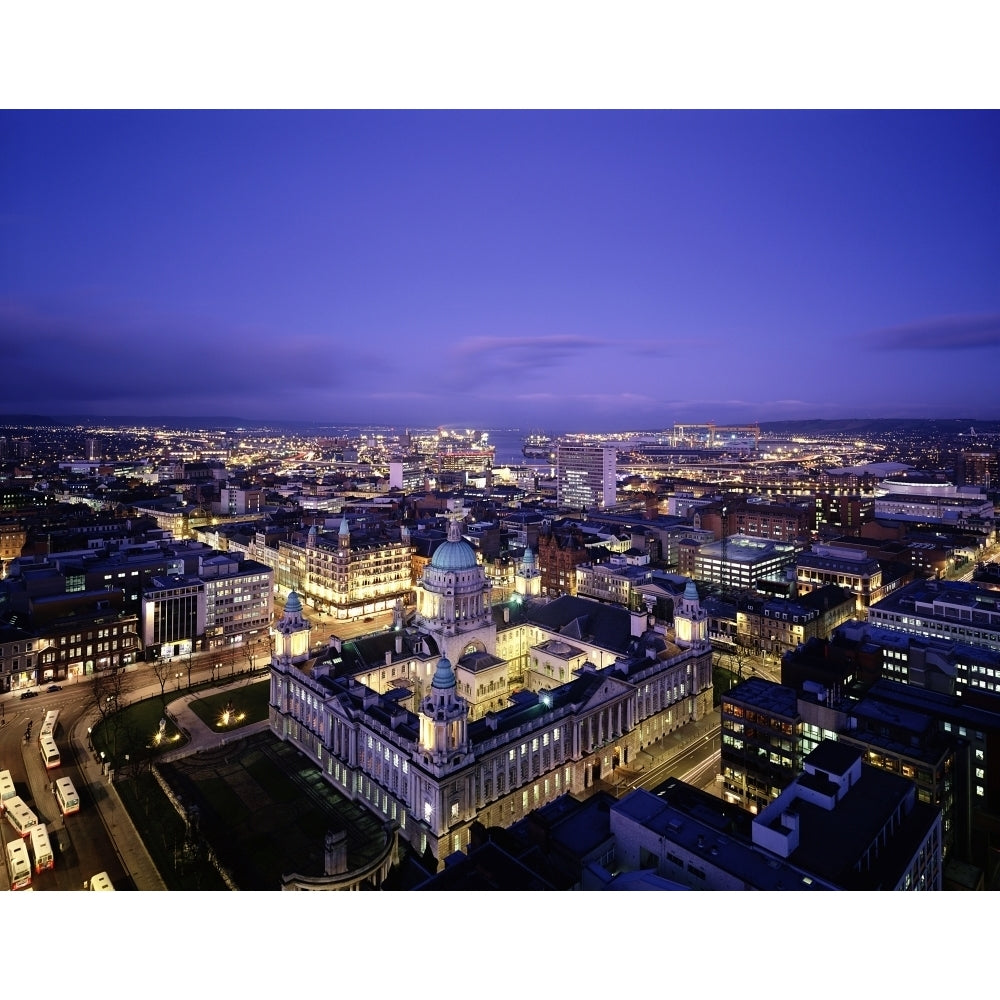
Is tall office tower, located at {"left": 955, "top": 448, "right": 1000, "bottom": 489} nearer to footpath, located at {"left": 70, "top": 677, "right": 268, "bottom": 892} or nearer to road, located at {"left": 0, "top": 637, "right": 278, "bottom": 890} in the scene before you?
road, located at {"left": 0, "top": 637, "right": 278, "bottom": 890}

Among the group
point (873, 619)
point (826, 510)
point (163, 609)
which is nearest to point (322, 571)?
point (163, 609)

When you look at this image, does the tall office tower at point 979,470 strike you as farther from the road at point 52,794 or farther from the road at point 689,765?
the road at point 52,794

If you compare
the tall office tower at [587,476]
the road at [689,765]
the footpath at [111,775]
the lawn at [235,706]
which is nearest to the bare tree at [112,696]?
the footpath at [111,775]

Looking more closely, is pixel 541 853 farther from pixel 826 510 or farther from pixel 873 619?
pixel 826 510

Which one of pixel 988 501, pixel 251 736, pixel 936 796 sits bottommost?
pixel 251 736

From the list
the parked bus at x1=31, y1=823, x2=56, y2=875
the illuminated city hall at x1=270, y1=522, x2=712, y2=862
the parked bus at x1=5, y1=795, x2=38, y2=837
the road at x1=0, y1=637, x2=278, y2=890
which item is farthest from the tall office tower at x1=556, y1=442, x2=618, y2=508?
the parked bus at x1=31, y1=823, x2=56, y2=875

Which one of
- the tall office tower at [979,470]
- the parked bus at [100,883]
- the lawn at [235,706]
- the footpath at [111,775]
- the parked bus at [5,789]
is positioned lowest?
the lawn at [235,706]
